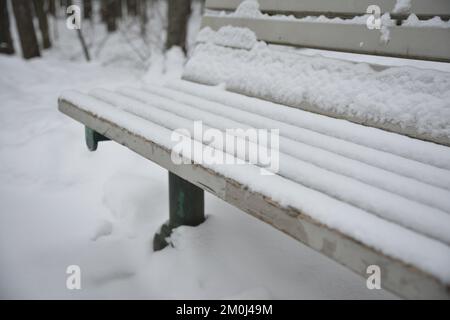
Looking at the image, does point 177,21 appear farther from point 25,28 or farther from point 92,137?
point 92,137

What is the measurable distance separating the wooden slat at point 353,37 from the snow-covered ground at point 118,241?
3.02ft

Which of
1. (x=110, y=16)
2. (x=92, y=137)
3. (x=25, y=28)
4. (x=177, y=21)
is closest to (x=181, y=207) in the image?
Answer: (x=92, y=137)

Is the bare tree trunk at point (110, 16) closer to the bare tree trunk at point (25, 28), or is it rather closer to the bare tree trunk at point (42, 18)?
the bare tree trunk at point (42, 18)

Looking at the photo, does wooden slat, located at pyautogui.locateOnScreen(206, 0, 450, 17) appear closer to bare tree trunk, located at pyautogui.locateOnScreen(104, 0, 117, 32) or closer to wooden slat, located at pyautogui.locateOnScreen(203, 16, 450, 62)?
wooden slat, located at pyautogui.locateOnScreen(203, 16, 450, 62)

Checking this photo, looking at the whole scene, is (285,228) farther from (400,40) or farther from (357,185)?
(400,40)

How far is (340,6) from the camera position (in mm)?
1441

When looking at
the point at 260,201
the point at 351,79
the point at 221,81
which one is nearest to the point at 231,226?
the point at 221,81

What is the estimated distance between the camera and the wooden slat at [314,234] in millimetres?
608

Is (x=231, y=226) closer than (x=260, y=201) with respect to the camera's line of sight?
No

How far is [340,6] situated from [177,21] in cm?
362

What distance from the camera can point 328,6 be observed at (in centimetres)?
147

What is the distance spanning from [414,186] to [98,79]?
16.1ft

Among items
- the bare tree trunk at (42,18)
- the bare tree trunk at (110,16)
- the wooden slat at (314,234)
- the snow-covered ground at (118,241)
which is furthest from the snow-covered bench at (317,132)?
the bare tree trunk at (110,16)

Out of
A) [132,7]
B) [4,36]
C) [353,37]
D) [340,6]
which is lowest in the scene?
[353,37]
